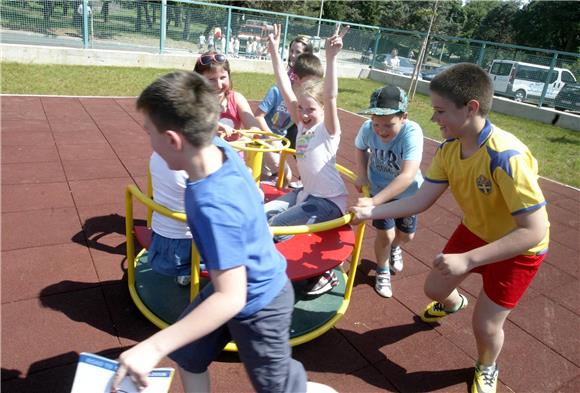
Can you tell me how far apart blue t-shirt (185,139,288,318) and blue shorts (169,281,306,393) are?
0.28 feet

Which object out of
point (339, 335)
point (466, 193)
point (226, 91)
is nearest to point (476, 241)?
point (466, 193)

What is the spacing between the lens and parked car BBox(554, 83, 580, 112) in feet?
44.2

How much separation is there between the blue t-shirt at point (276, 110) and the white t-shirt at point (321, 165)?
157 centimetres

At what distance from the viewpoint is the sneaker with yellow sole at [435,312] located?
2.95 meters

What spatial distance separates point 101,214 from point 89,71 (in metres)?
9.49

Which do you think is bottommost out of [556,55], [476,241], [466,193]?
[476,241]

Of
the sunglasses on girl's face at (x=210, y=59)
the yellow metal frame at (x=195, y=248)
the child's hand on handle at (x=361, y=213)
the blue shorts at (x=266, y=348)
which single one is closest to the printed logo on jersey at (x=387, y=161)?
the yellow metal frame at (x=195, y=248)

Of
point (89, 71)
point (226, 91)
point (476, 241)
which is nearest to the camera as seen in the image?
point (476, 241)

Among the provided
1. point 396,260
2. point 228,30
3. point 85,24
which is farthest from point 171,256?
point 228,30

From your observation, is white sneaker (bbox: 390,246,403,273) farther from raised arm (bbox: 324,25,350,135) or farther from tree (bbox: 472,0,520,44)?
tree (bbox: 472,0,520,44)

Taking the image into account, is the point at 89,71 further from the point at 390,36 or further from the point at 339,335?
the point at 390,36

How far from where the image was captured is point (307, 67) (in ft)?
11.4

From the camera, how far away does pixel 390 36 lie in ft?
64.4

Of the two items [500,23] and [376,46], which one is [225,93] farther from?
[500,23]
